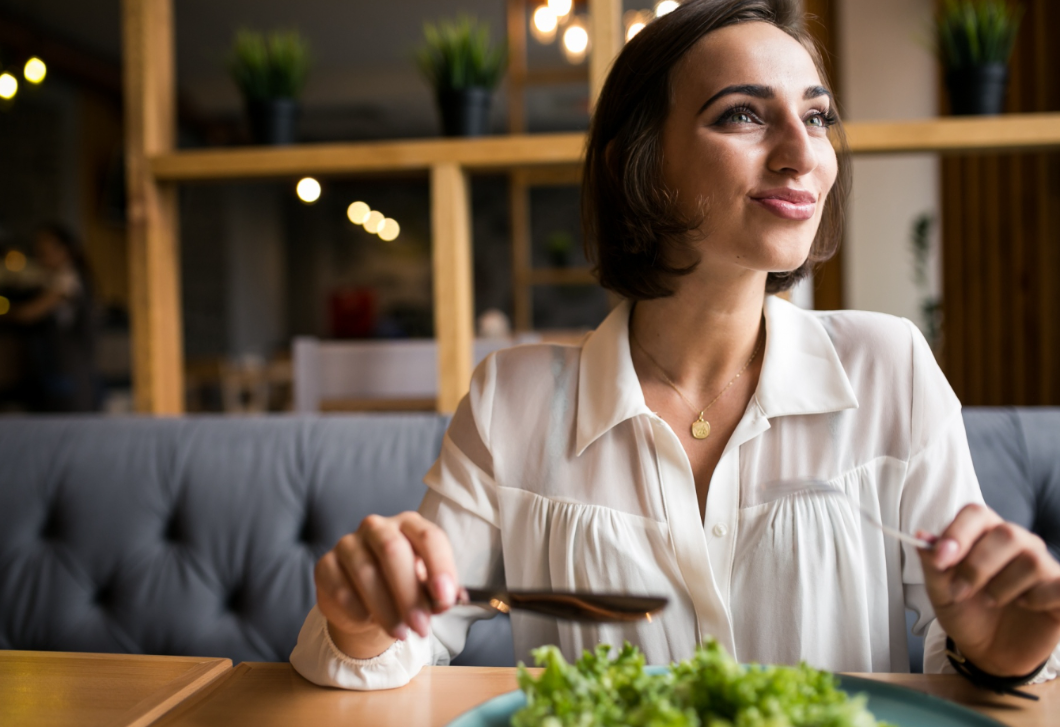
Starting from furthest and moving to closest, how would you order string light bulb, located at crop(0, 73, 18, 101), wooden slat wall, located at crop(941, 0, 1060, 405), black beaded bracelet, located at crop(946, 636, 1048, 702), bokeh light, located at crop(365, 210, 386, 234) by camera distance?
1. bokeh light, located at crop(365, 210, 386, 234)
2. wooden slat wall, located at crop(941, 0, 1060, 405)
3. string light bulb, located at crop(0, 73, 18, 101)
4. black beaded bracelet, located at crop(946, 636, 1048, 702)

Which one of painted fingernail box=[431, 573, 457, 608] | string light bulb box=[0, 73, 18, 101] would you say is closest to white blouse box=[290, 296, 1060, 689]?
painted fingernail box=[431, 573, 457, 608]

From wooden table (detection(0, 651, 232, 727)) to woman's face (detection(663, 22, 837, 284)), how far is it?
647 mm

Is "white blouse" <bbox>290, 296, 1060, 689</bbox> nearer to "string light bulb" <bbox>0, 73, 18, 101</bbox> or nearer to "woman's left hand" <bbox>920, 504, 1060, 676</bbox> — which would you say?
"woman's left hand" <bbox>920, 504, 1060, 676</bbox>

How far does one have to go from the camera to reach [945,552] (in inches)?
23.3

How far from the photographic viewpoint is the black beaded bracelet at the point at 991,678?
66cm

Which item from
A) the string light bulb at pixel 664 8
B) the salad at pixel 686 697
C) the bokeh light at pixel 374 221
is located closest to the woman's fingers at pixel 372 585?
the salad at pixel 686 697

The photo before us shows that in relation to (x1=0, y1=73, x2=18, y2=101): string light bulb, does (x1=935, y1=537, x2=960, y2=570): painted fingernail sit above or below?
below

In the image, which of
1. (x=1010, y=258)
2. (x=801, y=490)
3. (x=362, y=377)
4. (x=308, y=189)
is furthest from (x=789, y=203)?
(x=1010, y=258)

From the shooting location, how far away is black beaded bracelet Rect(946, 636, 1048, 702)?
2.18 ft

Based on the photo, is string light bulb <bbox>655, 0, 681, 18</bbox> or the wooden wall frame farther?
the wooden wall frame

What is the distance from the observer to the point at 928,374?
97 cm

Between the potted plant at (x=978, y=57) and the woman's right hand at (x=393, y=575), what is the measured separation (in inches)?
63.4

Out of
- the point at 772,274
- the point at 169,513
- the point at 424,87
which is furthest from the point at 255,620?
the point at 424,87

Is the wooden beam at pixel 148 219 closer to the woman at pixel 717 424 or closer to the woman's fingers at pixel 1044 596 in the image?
the woman at pixel 717 424
